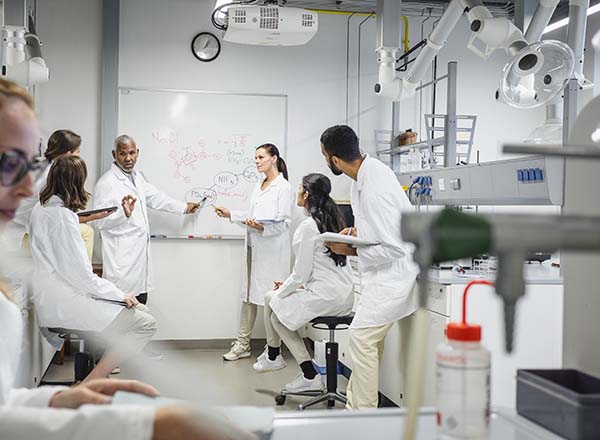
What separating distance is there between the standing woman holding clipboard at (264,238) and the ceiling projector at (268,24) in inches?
38.2

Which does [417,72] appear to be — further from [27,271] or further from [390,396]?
[27,271]

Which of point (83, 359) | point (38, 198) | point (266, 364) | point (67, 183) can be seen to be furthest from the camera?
point (266, 364)

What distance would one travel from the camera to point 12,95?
0.94 meters

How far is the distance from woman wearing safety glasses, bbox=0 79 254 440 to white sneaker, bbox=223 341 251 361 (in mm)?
3803

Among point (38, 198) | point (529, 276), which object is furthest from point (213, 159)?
point (529, 276)

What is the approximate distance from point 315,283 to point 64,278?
1.28 meters

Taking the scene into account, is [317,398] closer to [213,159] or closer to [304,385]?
[304,385]

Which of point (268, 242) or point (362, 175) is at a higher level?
point (362, 175)

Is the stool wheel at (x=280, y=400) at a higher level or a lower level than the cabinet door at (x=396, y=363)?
lower

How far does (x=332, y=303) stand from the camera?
11.6 feet

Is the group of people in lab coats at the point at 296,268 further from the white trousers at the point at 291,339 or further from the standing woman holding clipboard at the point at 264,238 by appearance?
the standing woman holding clipboard at the point at 264,238

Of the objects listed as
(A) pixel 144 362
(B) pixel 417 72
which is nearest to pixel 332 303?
(A) pixel 144 362

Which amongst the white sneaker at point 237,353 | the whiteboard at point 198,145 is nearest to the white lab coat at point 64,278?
the white sneaker at point 237,353

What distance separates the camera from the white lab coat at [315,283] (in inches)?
139
